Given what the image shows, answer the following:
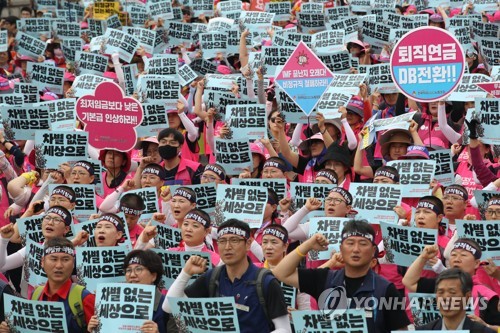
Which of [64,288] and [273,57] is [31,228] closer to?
[64,288]

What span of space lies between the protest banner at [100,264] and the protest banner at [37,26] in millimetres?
13371

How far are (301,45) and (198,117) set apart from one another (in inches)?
79.5

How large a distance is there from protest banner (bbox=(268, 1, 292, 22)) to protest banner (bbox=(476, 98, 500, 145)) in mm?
9798

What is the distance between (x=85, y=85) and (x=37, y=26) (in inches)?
262

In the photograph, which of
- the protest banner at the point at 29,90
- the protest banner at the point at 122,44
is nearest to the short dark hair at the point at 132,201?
the protest banner at the point at 29,90

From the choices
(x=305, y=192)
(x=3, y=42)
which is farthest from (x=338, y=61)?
(x=3, y=42)

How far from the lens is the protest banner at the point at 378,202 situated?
11.3 metres

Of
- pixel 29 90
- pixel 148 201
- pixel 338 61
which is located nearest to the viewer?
pixel 148 201

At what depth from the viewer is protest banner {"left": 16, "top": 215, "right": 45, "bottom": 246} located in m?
11.7

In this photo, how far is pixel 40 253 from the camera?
10.9m

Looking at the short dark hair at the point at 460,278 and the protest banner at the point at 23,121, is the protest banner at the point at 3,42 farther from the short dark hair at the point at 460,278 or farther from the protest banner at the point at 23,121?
the short dark hair at the point at 460,278

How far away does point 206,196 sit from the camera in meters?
12.4

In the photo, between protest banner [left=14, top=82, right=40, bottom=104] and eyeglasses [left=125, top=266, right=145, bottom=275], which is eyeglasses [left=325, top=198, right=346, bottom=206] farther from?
protest banner [left=14, top=82, right=40, bottom=104]

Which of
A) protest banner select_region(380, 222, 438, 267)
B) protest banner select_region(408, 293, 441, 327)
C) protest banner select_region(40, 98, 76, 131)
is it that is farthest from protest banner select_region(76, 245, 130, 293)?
protest banner select_region(40, 98, 76, 131)
